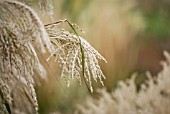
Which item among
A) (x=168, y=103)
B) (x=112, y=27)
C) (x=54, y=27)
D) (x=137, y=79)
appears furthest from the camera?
(x=112, y=27)

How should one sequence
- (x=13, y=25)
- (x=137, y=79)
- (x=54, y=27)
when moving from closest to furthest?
(x=13, y=25) → (x=54, y=27) → (x=137, y=79)

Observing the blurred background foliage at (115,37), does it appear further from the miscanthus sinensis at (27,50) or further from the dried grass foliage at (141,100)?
the miscanthus sinensis at (27,50)

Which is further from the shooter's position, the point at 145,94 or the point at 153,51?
the point at 153,51

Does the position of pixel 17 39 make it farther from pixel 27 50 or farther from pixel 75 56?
pixel 75 56

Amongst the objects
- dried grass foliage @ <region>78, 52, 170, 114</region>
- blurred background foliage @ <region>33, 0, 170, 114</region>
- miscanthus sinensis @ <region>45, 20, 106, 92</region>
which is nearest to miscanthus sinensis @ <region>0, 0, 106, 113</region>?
miscanthus sinensis @ <region>45, 20, 106, 92</region>

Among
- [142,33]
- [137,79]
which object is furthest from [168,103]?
[142,33]

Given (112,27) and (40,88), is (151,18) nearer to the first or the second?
(112,27)

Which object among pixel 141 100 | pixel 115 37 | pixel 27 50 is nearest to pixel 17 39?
pixel 27 50

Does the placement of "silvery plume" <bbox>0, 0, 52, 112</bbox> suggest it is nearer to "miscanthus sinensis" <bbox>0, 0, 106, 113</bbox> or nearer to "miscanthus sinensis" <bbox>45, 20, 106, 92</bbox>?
"miscanthus sinensis" <bbox>0, 0, 106, 113</bbox>

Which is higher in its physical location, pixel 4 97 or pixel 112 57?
pixel 112 57
